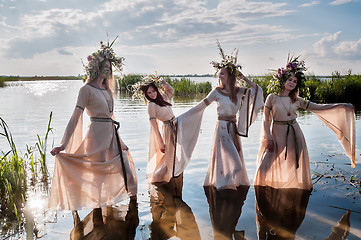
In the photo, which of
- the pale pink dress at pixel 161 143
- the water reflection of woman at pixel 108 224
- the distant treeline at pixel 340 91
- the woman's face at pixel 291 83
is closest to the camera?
the water reflection of woman at pixel 108 224

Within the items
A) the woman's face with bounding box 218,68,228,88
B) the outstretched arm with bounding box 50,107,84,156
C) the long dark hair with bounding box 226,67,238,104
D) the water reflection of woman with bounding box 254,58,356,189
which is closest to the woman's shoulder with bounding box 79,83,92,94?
the outstretched arm with bounding box 50,107,84,156

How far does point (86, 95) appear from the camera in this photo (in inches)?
180

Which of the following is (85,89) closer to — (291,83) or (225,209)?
(225,209)

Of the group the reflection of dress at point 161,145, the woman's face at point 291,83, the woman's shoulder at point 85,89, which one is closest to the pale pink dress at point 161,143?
the reflection of dress at point 161,145

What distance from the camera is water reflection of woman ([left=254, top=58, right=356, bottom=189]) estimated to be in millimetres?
5531

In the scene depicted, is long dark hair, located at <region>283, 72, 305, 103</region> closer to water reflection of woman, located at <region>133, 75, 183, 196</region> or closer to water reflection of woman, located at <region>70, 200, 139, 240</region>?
water reflection of woman, located at <region>133, 75, 183, 196</region>

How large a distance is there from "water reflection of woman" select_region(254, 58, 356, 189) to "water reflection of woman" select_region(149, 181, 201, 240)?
1.59 m

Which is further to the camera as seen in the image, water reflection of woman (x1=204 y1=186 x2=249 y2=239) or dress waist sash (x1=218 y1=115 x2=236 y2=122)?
dress waist sash (x1=218 y1=115 x2=236 y2=122)

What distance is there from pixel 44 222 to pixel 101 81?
209 centimetres

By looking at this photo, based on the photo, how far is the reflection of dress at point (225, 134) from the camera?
5480mm

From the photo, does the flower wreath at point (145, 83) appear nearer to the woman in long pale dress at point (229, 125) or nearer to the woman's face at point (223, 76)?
the woman in long pale dress at point (229, 125)

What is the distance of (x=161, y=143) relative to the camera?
605 centimetres

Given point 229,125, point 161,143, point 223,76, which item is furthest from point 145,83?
point 229,125

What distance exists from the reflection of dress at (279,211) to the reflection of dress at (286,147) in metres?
0.18
